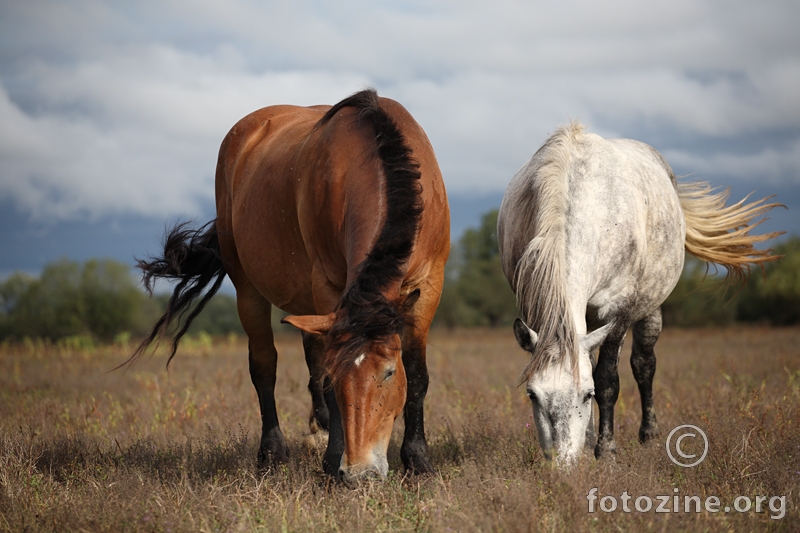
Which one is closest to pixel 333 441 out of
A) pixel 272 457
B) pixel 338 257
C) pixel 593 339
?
pixel 338 257

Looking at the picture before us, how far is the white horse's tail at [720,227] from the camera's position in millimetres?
6461

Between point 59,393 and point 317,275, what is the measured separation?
663 centimetres

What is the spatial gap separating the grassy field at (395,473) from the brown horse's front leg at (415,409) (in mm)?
131

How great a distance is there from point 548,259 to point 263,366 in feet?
8.67

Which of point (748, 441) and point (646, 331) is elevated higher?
point (646, 331)

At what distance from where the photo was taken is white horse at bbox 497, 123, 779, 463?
376cm

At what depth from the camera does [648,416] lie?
18.7 feet

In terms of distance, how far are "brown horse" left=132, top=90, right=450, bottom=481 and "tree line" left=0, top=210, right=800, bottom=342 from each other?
34.9ft

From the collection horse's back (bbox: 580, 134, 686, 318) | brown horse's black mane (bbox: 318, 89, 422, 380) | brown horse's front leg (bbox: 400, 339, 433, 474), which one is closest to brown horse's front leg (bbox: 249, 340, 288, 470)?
brown horse's front leg (bbox: 400, 339, 433, 474)

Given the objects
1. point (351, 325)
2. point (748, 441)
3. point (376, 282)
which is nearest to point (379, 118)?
point (376, 282)

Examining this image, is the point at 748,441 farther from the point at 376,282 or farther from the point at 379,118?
the point at 379,118

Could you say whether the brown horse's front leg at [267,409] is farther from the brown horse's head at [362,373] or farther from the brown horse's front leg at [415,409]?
the brown horse's head at [362,373]

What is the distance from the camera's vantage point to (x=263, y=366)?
18.5 feet

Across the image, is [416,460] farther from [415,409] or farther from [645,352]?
[645,352]
